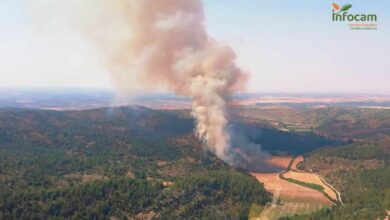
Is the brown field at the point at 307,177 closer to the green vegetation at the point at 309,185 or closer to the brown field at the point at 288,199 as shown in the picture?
the green vegetation at the point at 309,185

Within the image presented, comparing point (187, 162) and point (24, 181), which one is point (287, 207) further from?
point (24, 181)

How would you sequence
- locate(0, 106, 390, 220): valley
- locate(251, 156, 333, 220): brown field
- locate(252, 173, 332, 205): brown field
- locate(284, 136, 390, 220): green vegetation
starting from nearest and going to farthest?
locate(0, 106, 390, 220): valley < locate(284, 136, 390, 220): green vegetation < locate(251, 156, 333, 220): brown field < locate(252, 173, 332, 205): brown field

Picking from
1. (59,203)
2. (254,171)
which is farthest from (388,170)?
(59,203)

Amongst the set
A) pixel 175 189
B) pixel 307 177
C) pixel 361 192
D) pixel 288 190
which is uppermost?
pixel 175 189

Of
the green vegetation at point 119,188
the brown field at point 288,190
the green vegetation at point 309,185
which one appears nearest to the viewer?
the green vegetation at point 119,188

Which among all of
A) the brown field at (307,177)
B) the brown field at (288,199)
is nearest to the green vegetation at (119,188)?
the brown field at (288,199)

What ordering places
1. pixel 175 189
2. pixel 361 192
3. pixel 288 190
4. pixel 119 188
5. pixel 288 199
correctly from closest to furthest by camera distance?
pixel 119 188 < pixel 175 189 < pixel 288 199 < pixel 361 192 < pixel 288 190

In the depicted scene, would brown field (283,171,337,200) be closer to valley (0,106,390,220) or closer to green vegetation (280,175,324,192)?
valley (0,106,390,220)

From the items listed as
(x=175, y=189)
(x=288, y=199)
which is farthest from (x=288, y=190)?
(x=175, y=189)

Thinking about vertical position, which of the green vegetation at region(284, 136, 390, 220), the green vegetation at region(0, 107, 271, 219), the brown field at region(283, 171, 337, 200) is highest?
the green vegetation at region(0, 107, 271, 219)

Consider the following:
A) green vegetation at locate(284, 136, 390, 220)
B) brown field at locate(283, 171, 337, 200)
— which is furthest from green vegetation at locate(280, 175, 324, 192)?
green vegetation at locate(284, 136, 390, 220)

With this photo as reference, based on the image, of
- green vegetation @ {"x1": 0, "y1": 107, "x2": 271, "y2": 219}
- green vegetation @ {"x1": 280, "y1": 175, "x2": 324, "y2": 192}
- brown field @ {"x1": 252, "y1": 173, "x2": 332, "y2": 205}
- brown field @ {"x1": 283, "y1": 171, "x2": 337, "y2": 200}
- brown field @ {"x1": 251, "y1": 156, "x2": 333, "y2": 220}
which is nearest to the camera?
green vegetation @ {"x1": 0, "y1": 107, "x2": 271, "y2": 219}

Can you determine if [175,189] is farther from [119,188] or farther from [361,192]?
[361,192]
